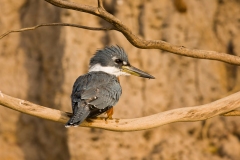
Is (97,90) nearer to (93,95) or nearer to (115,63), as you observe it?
Result: (93,95)

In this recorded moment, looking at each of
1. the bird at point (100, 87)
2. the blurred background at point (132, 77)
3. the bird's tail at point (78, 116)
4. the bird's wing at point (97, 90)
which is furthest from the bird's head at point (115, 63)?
the blurred background at point (132, 77)

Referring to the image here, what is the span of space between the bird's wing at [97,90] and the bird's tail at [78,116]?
86 mm

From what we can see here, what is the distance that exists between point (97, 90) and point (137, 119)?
43cm

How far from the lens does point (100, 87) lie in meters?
4.98

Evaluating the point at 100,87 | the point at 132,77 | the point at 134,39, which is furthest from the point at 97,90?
the point at 132,77

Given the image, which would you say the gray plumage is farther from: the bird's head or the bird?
the bird's head

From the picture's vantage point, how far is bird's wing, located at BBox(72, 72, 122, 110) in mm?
4746

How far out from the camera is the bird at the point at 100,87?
183 inches

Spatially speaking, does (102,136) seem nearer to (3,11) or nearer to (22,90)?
(22,90)

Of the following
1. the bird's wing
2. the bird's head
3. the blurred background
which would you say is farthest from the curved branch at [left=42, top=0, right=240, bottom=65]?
the blurred background

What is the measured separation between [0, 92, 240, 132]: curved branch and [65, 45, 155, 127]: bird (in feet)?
0.34

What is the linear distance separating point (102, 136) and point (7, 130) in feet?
4.21

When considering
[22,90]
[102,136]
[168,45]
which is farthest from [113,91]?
[22,90]

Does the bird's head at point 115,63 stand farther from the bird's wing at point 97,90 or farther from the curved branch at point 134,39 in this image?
the curved branch at point 134,39
